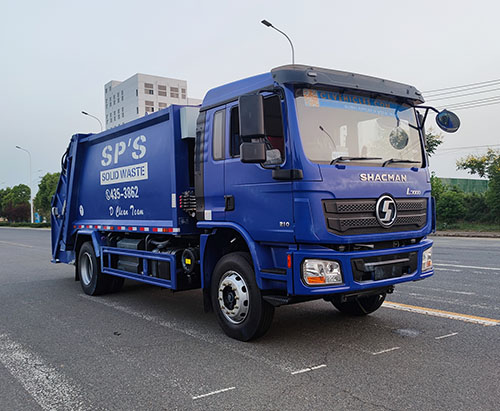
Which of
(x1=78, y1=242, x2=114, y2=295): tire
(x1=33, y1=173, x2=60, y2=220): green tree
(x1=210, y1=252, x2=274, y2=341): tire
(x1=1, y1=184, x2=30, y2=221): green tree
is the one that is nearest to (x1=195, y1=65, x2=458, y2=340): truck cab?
(x1=210, y1=252, x2=274, y2=341): tire

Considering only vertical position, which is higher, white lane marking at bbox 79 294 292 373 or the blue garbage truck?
the blue garbage truck

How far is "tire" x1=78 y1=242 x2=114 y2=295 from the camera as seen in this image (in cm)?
845

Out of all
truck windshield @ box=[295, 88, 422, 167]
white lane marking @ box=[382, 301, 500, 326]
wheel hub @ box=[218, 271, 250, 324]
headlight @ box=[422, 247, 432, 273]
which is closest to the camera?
truck windshield @ box=[295, 88, 422, 167]

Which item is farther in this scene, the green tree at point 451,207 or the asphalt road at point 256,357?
the green tree at point 451,207

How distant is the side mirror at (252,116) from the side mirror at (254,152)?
0.11 metres

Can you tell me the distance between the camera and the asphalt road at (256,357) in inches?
149

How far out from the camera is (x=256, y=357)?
15.6 ft

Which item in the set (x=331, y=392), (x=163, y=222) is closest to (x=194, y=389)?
(x=331, y=392)

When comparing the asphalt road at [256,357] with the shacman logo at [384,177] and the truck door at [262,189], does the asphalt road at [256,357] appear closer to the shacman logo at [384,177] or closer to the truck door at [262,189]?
the truck door at [262,189]

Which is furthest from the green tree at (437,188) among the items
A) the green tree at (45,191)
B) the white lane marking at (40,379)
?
the green tree at (45,191)

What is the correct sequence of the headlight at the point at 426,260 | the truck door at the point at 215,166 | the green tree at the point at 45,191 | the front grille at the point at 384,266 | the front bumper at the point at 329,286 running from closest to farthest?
the front bumper at the point at 329,286 → the front grille at the point at 384,266 → the headlight at the point at 426,260 → the truck door at the point at 215,166 → the green tree at the point at 45,191

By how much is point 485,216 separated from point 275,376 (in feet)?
85.7

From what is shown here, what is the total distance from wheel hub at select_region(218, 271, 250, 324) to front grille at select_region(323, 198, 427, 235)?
4.11ft

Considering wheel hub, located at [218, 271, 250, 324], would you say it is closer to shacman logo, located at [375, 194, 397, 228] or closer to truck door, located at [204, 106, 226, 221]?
truck door, located at [204, 106, 226, 221]
